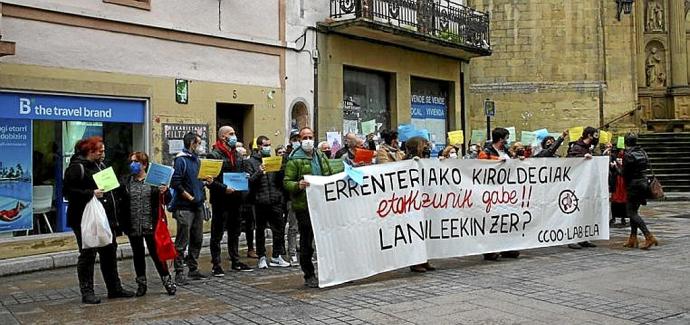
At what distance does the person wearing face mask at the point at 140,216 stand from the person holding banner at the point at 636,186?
744 cm

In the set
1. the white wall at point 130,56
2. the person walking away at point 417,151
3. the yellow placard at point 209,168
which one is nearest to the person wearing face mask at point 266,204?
the yellow placard at point 209,168

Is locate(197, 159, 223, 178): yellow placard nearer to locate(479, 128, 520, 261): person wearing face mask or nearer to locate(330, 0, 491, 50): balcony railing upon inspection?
locate(479, 128, 520, 261): person wearing face mask

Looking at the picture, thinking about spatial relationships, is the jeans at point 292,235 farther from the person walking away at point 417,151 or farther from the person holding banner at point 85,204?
the person holding banner at point 85,204

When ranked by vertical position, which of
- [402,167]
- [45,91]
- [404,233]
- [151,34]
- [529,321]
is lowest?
[529,321]

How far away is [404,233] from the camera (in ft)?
31.6

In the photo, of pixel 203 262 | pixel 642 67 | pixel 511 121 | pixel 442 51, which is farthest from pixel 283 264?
pixel 642 67

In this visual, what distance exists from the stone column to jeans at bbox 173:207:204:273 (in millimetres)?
26912

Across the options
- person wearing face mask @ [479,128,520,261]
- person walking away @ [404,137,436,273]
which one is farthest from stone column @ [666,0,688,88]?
person walking away @ [404,137,436,273]

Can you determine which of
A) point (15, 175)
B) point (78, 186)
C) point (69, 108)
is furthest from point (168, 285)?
point (69, 108)

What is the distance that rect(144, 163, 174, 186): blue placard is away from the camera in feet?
28.1

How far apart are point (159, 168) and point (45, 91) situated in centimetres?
430

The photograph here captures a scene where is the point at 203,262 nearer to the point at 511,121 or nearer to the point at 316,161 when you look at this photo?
the point at 316,161

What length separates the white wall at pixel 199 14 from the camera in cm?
1232

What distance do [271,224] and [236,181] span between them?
0.96m
